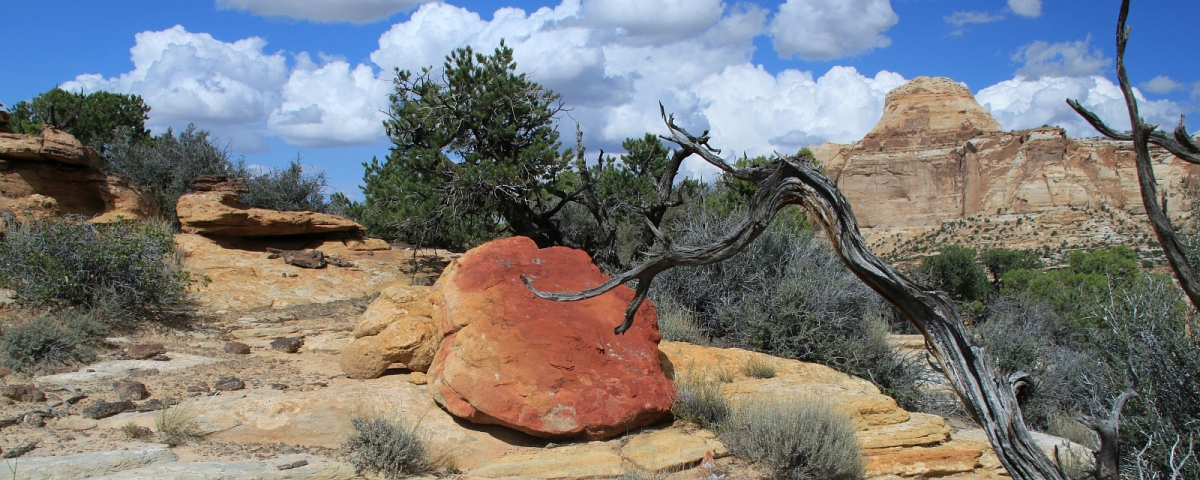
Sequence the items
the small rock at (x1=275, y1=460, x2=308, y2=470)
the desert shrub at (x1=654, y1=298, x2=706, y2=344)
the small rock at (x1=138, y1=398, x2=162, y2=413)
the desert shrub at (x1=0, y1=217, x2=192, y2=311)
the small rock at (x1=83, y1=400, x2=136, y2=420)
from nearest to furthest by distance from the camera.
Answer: the small rock at (x1=275, y1=460, x2=308, y2=470)
the small rock at (x1=83, y1=400, x2=136, y2=420)
the small rock at (x1=138, y1=398, x2=162, y2=413)
the desert shrub at (x1=0, y1=217, x2=192, y2=311)
the desert shrub at (x1=654, y1=298, x2=706, y2=344)

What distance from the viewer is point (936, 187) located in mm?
59281

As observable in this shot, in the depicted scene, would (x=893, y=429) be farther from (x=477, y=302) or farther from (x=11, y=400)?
(x=11, y=400)

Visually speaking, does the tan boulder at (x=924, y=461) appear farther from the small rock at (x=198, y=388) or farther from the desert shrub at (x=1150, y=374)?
the small rock at (x=198, y=388)

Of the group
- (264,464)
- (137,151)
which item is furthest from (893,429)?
(137,151)

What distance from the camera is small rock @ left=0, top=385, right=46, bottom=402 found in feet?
17.5

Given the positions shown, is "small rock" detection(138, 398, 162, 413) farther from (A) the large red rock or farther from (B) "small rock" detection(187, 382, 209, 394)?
(A) the large red rock

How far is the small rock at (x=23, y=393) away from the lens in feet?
17.5

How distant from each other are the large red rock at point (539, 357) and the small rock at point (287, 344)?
2064 mm

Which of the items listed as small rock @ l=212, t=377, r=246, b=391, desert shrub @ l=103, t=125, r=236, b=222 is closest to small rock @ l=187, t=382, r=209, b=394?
small rock @ l=212, t=377, r=246, b=391

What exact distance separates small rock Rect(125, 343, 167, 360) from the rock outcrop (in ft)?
17.4

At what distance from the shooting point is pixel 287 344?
7.70 metres

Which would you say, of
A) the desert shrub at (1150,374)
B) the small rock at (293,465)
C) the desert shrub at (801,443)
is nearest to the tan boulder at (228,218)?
the small rock at (293,465)

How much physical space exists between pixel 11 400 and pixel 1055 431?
913 centimetres

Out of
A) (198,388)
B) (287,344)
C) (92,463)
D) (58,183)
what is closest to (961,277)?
(287,344)
